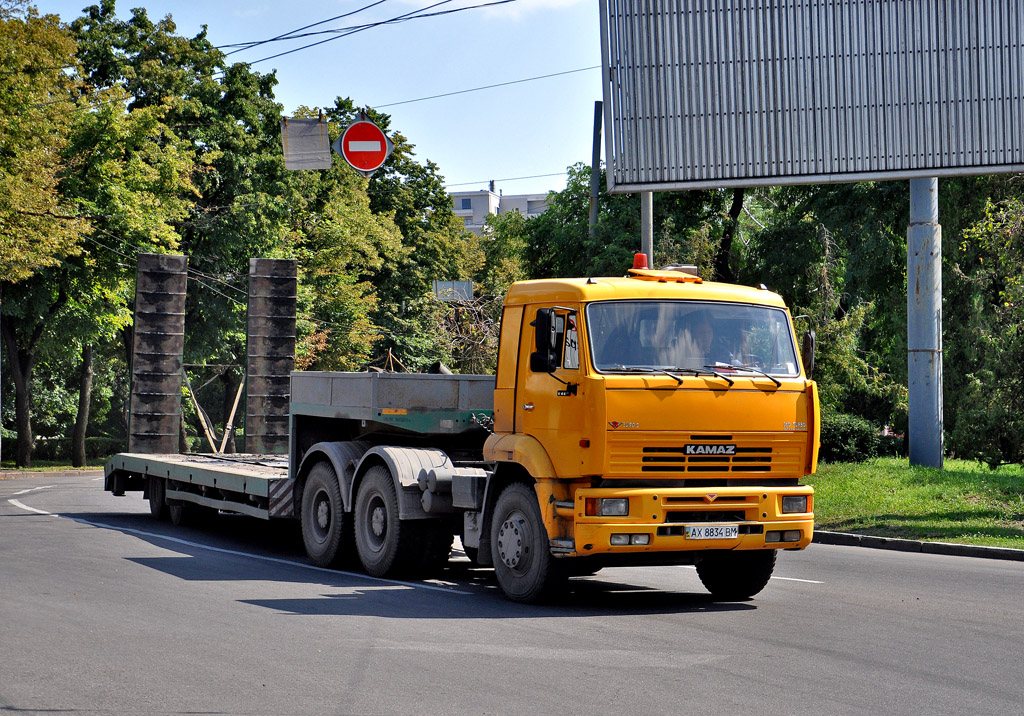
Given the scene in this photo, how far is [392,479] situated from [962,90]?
14.5 metres

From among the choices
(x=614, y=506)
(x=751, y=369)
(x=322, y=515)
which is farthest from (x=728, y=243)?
(x=614, y=506)

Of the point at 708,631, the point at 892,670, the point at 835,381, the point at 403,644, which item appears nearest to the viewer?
the point at 892,670

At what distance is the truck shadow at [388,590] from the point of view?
10.3 m

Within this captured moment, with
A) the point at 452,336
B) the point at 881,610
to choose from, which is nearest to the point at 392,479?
the point at 881,610

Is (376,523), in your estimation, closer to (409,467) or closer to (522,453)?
(409,467)

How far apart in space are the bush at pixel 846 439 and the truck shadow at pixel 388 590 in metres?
14.3

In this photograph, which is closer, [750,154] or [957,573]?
[957,573]

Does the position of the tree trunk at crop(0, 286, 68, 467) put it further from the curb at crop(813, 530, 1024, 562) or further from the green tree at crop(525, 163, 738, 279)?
the curb at crop(813, 530, 1024, 562)

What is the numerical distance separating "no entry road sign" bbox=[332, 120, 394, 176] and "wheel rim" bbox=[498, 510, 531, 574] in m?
12.4

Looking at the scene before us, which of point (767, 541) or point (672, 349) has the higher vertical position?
point (672, 349)

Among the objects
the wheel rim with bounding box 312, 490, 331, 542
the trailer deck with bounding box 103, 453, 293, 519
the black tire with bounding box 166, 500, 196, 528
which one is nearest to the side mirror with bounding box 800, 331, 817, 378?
the wheel rim with bounding box 312, 490, 331, 542

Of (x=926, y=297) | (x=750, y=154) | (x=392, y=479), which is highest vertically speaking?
(x=750, y=154)

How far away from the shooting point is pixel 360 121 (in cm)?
2236

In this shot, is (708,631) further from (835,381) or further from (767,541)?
(835,381)
